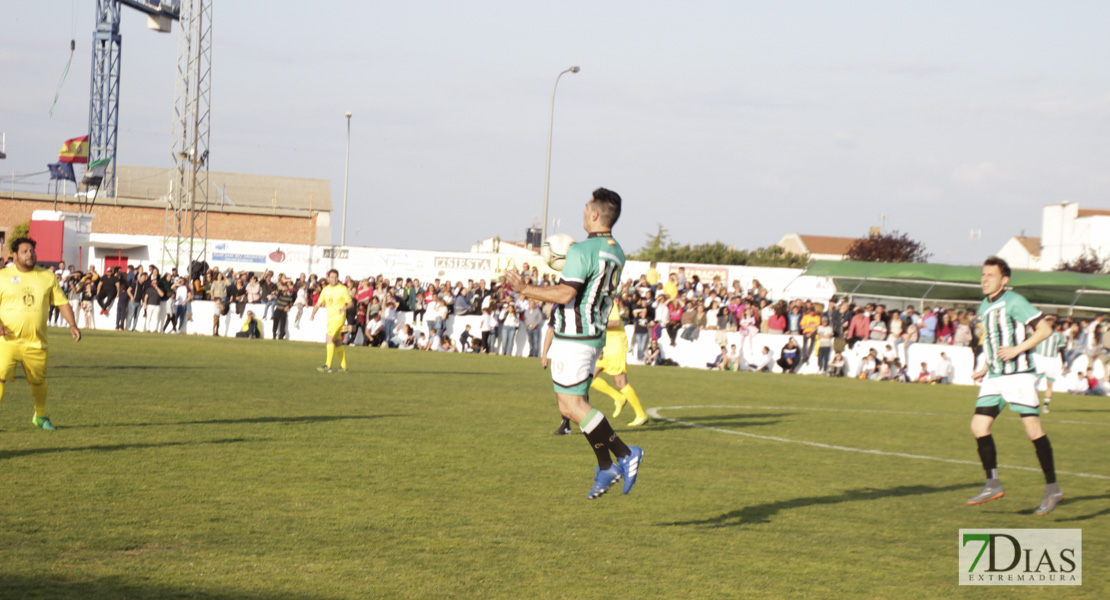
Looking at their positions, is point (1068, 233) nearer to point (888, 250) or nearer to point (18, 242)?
point (888, 250)

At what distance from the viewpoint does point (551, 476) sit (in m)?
9.05

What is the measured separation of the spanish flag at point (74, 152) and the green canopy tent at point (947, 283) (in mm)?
47298

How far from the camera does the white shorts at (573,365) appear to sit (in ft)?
22.9

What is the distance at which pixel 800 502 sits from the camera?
27.8ft

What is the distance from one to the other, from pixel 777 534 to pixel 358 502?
3.03 metres

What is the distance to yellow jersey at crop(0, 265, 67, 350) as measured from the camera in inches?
398

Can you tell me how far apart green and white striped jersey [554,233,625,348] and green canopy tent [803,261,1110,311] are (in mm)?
28475

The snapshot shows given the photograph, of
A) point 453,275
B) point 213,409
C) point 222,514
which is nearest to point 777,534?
point 222,514

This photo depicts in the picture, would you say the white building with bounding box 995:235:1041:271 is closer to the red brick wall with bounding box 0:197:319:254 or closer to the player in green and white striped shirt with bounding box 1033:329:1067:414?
the red brick wall with bounding box 0:197:319:254

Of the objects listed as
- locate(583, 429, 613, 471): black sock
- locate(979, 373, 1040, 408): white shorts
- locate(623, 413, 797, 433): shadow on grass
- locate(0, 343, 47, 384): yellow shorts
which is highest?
locate(979, 373, 1040, 408): white shorts

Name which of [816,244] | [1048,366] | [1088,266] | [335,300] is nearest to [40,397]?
[335,300]

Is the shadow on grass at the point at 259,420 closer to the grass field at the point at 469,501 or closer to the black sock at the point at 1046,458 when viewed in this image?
the grass field at the point at 469,501

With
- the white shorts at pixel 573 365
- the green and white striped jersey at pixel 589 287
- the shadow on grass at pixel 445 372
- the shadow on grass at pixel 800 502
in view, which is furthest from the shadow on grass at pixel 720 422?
the shadow on grass at pixel 445 372

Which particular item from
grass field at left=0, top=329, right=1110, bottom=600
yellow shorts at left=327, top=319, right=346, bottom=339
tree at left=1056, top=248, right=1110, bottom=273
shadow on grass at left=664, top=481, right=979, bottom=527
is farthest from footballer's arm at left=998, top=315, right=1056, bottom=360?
tree at left=1056, top=248, right=1110, bottom=273
